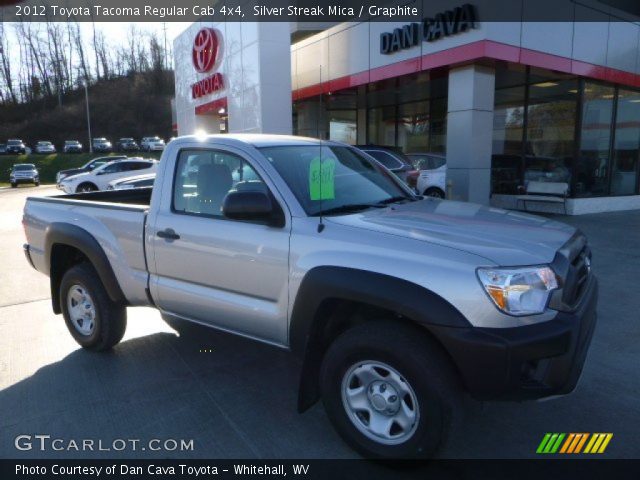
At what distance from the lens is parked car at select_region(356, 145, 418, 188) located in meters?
11.4

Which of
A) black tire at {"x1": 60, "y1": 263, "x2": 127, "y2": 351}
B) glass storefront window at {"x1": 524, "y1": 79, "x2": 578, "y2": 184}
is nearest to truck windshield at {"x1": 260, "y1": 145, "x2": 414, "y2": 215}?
black tire at {"x1": 60, "y1": 263, "x2": 127, "y2": 351}

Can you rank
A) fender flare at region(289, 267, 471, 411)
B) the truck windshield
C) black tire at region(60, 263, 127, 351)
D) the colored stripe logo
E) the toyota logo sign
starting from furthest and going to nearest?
the toyota logo sign, black tire at region(60, 263, 127, 351), the truck windshield, the colored stripe logo, fender flare at region(289, 267, 471, 411)

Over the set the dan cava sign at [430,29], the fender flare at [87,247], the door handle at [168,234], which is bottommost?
the fender flare at [87,247]

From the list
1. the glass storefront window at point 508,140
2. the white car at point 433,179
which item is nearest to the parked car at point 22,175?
the white car at point 433,179

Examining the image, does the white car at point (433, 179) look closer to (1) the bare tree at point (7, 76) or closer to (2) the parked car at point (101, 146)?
(2) the parked car at point (101, 146)

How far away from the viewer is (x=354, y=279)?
272 cm

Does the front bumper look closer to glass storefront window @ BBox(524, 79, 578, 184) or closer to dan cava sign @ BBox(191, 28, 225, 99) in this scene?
glass storefront window @ BBox(524, 79, 578, 184)

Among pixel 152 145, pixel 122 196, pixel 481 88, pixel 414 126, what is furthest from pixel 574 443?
pixel 152 145

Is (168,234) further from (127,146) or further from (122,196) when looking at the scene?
(127,146)

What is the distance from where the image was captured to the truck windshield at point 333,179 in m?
3.15

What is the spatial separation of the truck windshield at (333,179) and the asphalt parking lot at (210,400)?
1444mm

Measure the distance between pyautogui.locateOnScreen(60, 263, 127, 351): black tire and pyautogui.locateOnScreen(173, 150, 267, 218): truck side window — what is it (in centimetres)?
116

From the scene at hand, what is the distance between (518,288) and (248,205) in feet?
5.17

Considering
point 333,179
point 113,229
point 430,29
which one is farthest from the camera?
point 430,29
